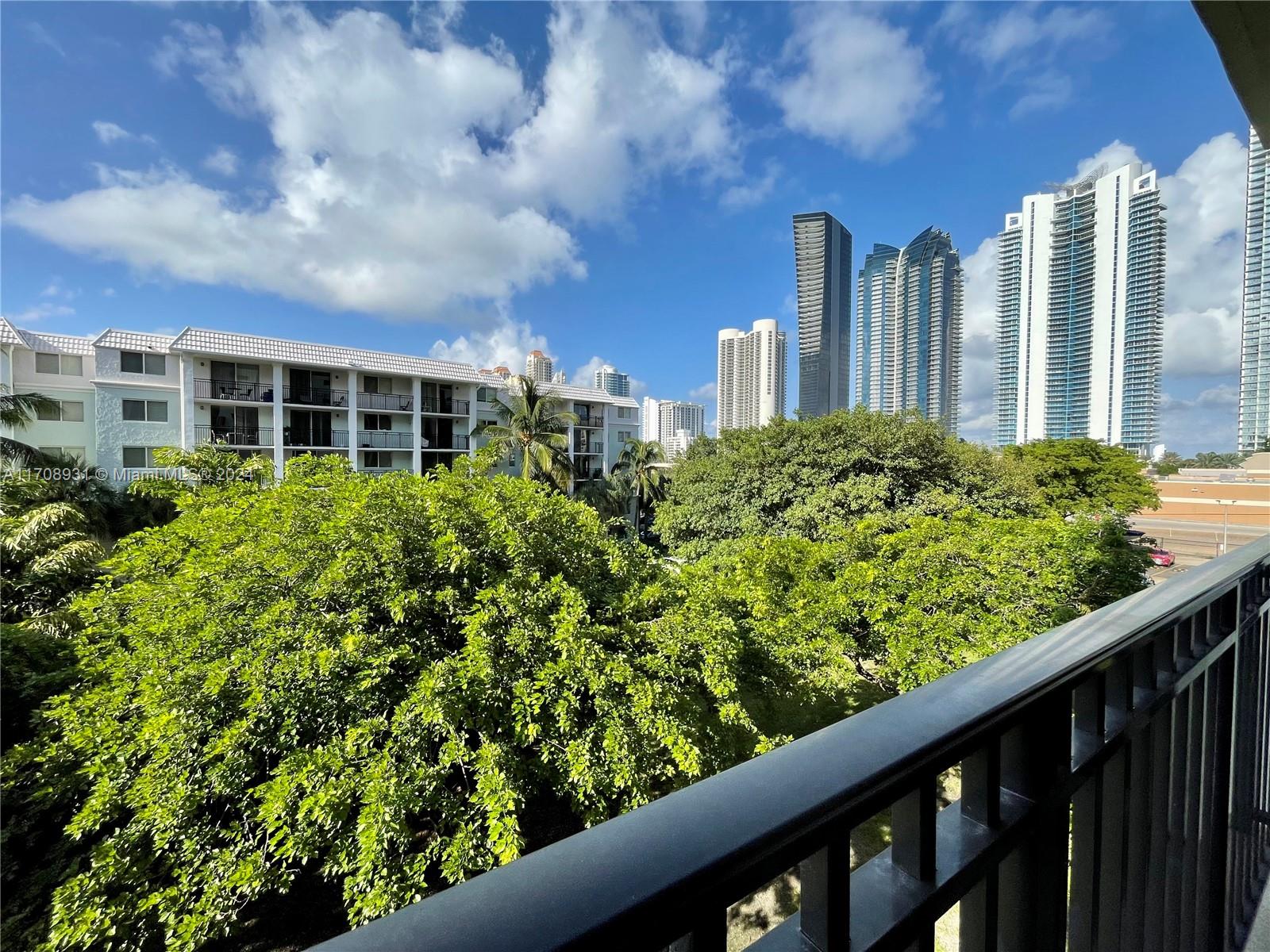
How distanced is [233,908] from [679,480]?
10.0 meters

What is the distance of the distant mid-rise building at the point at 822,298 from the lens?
21.8m

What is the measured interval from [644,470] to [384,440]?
8352 mm

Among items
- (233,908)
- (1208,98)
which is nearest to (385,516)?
(233,908)

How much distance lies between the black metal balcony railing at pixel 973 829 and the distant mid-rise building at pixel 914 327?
18614 mm

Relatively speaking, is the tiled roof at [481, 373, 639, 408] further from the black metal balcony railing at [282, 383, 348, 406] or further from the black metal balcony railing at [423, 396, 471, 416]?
the black metal balcony railing at [282, 383, 348, 406]

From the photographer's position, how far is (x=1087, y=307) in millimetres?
10289

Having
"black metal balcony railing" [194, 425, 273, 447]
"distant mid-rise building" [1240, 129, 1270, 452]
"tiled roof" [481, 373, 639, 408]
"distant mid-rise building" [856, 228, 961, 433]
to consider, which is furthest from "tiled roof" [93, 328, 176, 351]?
"distant mid-rise building" [856, 228, 961, 433]

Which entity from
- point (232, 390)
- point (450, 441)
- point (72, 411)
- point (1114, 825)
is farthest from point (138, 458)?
point (1114, 825)

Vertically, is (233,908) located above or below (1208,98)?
below

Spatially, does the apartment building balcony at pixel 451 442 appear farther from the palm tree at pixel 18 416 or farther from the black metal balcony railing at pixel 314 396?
the palm tree at pixel 18 416

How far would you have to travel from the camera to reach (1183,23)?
3285 millimetres

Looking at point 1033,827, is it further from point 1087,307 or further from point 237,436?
point 237,436

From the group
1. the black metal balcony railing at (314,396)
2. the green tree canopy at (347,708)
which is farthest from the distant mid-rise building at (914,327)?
the green tree canopy at (347,708)

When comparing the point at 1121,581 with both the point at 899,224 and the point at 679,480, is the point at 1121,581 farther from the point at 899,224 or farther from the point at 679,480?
the point at 899,224
